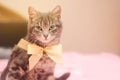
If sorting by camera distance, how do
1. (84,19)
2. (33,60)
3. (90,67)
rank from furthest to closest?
(84,19) < (90,67) < (33,60)

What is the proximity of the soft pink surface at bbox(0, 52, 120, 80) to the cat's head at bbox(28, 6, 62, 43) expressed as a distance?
12.4 inches

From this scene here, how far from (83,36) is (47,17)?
78cm

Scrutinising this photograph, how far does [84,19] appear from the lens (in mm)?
1397

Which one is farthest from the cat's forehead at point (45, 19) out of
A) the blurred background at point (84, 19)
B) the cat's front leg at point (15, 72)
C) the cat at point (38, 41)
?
the blurred background at point (84, 19)

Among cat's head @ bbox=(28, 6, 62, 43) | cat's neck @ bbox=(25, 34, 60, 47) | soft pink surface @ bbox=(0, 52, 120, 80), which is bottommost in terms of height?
soft pink surface @ bbox=(0, 52, 120, 80)

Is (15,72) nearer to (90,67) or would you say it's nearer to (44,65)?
(44,65)

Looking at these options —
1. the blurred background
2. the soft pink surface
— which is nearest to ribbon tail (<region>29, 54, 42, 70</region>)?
the soft pink surface

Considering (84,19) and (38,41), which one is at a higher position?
(38,41)

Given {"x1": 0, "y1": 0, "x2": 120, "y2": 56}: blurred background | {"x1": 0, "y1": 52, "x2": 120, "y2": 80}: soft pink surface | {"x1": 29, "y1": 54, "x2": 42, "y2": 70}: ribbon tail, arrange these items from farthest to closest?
1. {"x1": 0, "y1": 0, "x2": 120, "y2": 56}: blurred background
2. {"x1": 0, "y1": 52, "x2": 120, "y2": 80}: soft pink surface
3. {"x1": 29, "y1": 54, "x2": 42, "y2": 70}: ribbon tail

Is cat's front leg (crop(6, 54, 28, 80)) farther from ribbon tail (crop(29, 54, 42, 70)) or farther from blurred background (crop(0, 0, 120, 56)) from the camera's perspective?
blurred background (crop(0, 0, 120, 56))

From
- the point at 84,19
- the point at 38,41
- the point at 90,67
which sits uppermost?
the point at 38,41

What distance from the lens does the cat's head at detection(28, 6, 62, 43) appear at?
66 cm

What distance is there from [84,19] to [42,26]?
76cm

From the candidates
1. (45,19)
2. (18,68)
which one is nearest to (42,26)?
(45,19)
